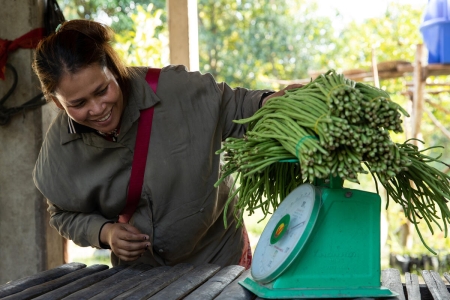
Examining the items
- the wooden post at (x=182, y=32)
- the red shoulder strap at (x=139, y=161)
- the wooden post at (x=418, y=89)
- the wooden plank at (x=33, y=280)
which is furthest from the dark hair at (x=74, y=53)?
the wooden post at (x=418, y=89)

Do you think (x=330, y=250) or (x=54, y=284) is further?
(x=54, y=284)

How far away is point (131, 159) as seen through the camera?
92.3 inches

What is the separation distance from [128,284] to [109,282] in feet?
0.29

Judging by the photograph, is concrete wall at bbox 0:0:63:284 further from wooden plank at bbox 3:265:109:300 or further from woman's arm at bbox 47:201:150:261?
wooden plank at bbox 3:265:109:300

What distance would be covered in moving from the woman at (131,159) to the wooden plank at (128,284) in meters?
0.11

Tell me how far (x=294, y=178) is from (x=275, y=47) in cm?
1051

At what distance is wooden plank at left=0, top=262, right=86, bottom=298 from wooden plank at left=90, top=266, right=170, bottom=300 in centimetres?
29

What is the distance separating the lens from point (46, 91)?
225 cm

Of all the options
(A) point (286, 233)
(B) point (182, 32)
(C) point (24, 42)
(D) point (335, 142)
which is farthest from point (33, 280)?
(B) point (182, 32)

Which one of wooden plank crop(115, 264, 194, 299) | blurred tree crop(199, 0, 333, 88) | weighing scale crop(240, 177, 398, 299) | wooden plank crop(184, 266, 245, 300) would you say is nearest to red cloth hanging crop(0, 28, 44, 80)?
wooden plank crop(115, 264, 194, 299)

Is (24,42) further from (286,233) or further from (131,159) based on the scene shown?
(286,233)

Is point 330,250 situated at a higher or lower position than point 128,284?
higher

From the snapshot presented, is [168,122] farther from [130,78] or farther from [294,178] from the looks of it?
[294,178]

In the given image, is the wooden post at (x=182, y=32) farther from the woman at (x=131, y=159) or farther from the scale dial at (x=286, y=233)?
the scale dial at (x=286, y=233)
